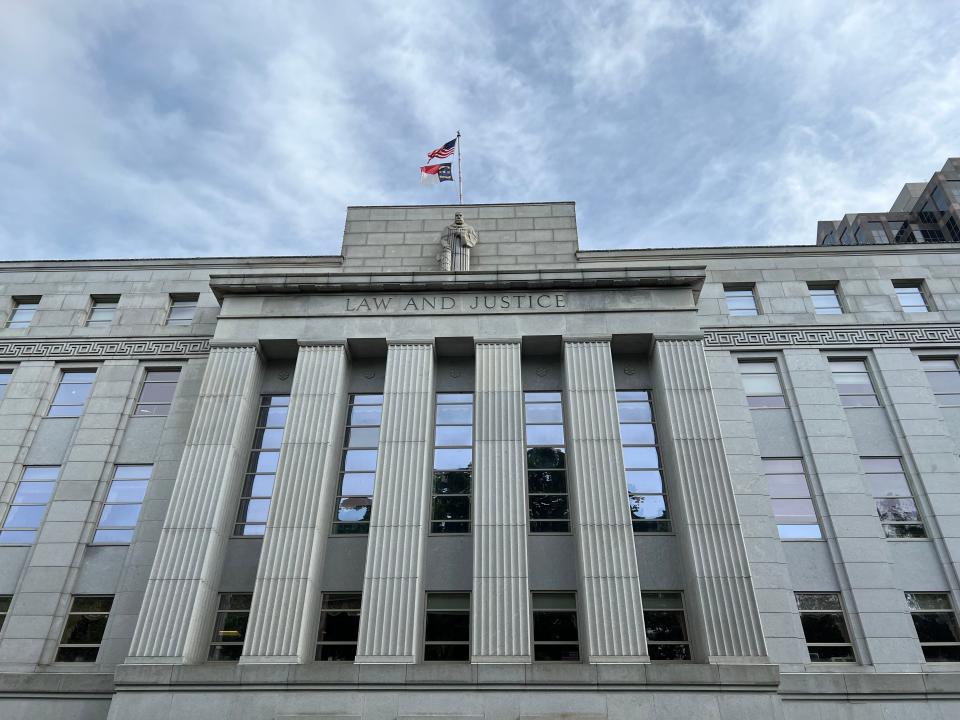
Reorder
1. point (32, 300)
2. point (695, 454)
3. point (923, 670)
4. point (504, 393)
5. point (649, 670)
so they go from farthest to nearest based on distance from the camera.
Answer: point (32, 300) < point (504, 393) < point (695, 454) < point (923, 670) < point (649, 670)

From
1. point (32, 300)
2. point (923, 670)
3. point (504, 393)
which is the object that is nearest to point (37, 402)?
point (32, 300)

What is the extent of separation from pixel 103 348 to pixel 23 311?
497 centimetres

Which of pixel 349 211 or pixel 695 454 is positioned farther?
pixel 349 211

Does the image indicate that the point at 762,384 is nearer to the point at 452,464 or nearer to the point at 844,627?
the point at 844,627

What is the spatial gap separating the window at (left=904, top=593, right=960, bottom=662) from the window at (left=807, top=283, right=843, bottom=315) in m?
10.5

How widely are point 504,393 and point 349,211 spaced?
445 inches

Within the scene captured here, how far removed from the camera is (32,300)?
26734mm

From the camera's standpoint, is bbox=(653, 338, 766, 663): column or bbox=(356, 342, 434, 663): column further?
bbox=(356, 342, 434, 663): column

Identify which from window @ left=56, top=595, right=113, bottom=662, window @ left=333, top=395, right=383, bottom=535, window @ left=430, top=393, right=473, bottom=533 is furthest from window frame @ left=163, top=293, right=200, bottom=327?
window @ left=430, top=393, right=473, bottom=533

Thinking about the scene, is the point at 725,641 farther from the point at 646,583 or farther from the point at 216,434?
the point at 216,434

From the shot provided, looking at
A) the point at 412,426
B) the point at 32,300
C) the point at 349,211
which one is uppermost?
the point at 349,211

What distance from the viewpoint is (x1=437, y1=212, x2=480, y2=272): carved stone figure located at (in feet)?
82.6

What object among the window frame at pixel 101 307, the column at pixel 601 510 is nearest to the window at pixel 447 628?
the column at pixel 601 510

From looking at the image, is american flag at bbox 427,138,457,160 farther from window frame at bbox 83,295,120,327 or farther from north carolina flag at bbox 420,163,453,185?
window frame at bbox 83,295,120,327
